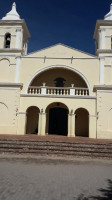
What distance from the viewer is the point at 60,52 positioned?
1730cm

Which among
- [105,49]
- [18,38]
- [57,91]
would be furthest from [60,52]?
[18,38]

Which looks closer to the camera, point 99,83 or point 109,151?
point 109,151

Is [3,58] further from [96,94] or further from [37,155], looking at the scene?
[37,155]

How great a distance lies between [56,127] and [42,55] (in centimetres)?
690

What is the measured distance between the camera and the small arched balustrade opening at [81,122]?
58.3 ft

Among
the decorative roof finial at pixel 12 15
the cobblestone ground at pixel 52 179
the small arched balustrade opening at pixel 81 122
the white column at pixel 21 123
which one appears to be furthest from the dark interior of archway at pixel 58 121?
the decorative roof finial at pixel 12 15

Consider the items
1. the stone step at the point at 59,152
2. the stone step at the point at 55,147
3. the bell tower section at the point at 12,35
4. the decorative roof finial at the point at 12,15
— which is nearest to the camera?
the stone step at the point at 59,152

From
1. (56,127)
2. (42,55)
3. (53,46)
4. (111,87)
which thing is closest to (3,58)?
(42,55)

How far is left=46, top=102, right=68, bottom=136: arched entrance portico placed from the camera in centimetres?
1809

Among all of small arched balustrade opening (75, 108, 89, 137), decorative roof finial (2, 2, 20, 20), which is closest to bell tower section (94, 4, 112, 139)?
small arched balustrade opening (75, 108, 89, 137)

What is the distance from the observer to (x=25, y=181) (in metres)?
6.16

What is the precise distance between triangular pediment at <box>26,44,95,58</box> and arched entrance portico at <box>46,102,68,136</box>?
477 cm

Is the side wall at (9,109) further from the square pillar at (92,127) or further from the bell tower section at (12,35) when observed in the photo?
the square pillar at (92,127)

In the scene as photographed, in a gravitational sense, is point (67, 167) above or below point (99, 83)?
below
